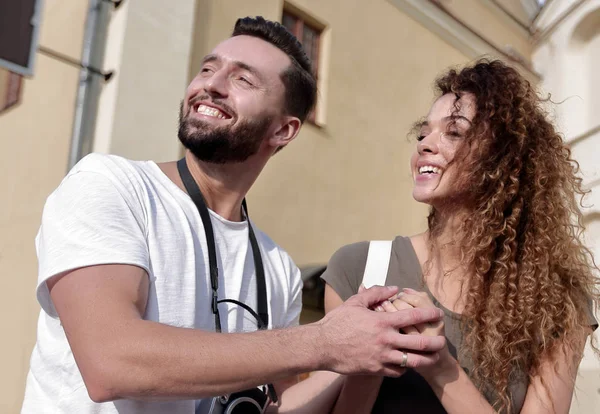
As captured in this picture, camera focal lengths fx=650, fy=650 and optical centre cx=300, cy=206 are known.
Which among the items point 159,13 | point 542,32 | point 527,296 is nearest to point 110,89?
point 159,13

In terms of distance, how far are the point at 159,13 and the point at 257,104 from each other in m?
4.02

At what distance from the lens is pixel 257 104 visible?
2600 millimetres

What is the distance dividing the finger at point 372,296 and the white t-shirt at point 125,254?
1.30 feet

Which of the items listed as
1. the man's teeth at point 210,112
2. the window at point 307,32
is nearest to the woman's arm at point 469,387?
the man's teeth at point 210,112

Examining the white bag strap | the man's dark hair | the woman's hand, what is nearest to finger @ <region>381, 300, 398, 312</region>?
the woman's hand

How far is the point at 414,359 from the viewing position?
181 centimetres

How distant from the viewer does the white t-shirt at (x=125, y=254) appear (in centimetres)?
166

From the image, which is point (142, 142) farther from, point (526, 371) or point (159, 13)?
point (526, 371)

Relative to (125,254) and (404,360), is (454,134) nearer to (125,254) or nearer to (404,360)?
(404,360)

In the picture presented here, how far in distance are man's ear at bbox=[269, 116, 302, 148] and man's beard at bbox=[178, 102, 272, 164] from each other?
22cm

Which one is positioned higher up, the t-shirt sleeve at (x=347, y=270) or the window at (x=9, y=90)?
the window at (x=9, y=90)

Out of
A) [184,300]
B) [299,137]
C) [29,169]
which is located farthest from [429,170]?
[299,137]

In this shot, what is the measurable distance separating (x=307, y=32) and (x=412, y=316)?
21.1ft

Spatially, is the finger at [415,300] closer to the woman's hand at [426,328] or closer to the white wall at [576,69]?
the woman's hand at [426,328]
